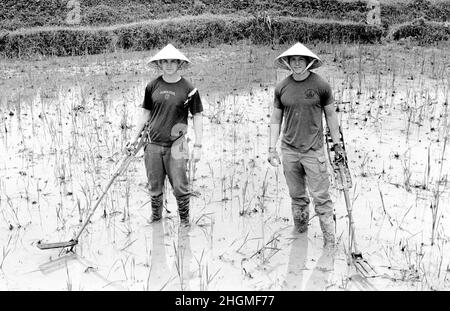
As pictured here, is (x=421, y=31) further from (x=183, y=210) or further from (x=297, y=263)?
(x=297, y=263)

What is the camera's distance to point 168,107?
4789 millimetres

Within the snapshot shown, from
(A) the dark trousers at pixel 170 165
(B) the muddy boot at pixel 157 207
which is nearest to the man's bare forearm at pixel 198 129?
(A) the dark trousers at pixel 170 165

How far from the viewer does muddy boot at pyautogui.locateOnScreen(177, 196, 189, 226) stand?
503 centimetres

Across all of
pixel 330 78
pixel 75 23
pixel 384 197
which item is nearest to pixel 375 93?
pixel 330 78

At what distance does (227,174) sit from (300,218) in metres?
1.62

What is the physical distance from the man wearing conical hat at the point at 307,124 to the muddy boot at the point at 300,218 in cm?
28

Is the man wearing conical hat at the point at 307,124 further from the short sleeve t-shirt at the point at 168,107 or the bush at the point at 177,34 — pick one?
the bush at the point at 177,34

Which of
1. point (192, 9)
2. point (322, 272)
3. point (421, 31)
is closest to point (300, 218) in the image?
point (322, 272)

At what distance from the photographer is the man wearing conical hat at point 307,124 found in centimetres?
454

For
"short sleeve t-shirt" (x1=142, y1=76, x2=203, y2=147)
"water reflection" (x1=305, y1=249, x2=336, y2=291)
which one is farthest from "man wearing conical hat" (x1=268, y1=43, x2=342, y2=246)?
"short sleeve t-shirt" (x1=142, y1=76, x2=203, y2=147)

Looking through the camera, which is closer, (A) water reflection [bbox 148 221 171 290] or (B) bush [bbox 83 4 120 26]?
(A) water reflection [bbox 148 221 171 290]

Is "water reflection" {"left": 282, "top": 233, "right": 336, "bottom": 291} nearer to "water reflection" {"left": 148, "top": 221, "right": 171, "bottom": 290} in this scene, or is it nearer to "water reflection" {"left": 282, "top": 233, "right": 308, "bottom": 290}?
"water reflection" {"left": 282, "top": 233, "right": 308, "bottom": 290}
